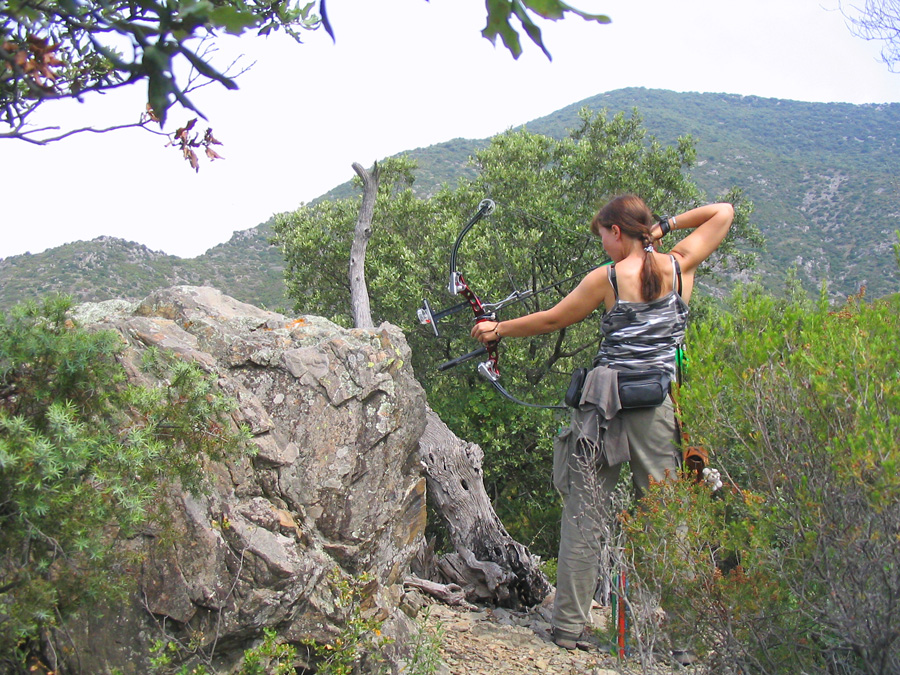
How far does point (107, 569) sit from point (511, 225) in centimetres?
767

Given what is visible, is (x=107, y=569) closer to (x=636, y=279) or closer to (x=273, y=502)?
(x=273, y=502)

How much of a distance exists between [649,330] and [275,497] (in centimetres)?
205

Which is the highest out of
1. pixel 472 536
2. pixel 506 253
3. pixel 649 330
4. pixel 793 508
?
pixel 506 253

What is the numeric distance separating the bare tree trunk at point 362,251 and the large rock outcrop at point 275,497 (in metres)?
2.76

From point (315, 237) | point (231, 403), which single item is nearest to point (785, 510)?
point (231, 403)

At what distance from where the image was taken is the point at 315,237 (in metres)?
10.1

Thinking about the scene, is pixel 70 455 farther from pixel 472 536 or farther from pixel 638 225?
pixel 472 536

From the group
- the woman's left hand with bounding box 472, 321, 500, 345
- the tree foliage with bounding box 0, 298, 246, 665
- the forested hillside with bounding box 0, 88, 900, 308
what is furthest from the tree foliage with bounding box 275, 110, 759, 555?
the tree foliage with bounding box 0, 298, 246, 665

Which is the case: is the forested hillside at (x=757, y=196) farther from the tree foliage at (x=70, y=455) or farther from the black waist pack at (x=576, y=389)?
the tree foliage at (x=70, y=455)

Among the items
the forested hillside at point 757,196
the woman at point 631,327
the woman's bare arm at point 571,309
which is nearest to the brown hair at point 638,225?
the woman at point 631,327

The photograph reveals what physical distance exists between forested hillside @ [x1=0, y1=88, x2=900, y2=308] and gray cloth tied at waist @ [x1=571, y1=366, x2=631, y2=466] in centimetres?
751

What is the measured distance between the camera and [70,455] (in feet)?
7.37

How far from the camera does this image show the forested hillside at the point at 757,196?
818 inches

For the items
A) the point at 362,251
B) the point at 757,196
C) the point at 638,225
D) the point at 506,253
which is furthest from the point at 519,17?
the point at 757,196
